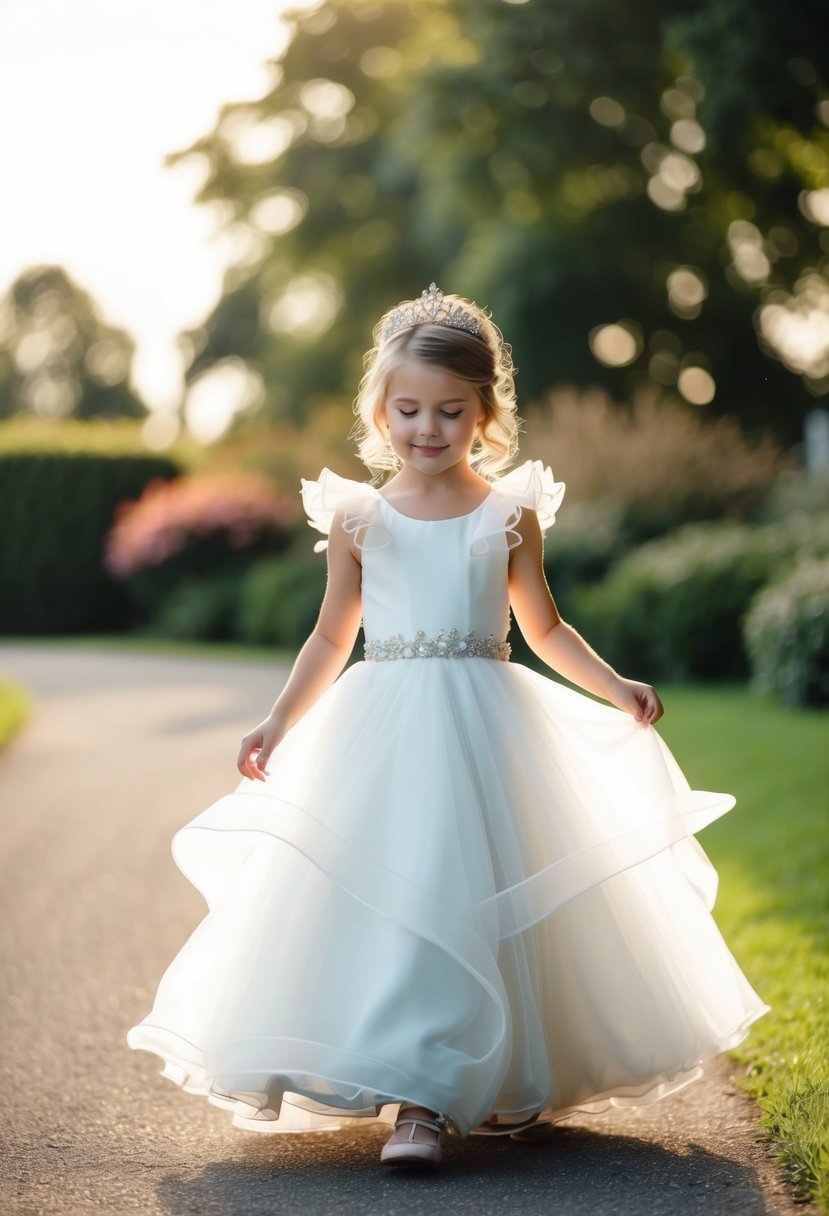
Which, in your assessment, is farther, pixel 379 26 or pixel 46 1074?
pixel 379 26

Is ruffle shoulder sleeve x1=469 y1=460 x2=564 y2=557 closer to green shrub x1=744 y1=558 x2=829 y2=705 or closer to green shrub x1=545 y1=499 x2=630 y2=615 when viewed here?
green shrub x1=744 y1=558 x2=829 y2=705

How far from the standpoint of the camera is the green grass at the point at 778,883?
3.05m

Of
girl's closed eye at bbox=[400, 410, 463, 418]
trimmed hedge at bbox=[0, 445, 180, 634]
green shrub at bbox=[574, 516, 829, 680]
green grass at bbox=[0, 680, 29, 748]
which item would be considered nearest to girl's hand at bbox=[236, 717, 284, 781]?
girl's closed eye at bbox=[400, 410, 463, 418]

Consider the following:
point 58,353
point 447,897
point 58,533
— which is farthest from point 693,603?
point 58,353

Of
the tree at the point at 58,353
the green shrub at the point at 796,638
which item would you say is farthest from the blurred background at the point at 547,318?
the tree at the point at 58,353

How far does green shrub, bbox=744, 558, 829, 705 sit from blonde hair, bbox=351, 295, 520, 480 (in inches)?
229

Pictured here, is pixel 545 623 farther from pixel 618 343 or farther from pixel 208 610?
pixel 618 343

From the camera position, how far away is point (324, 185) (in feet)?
84.3

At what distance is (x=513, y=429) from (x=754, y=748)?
4.80m

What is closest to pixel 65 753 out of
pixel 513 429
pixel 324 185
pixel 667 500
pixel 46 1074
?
pixel 46 1074

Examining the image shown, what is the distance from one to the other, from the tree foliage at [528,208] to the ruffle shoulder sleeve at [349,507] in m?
8.95

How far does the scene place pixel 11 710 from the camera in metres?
9.98

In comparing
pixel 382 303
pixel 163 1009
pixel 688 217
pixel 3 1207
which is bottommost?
pixel 3 1207

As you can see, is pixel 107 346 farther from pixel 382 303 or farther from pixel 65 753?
pixel 65 753
